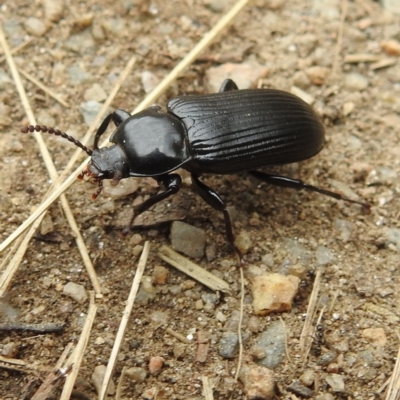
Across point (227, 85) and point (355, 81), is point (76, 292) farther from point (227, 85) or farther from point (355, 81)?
point (355, 81)

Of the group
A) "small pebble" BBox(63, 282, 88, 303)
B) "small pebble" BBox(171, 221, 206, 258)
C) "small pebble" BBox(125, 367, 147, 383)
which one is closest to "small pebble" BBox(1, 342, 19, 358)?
"small pebble" BBox(63, 282, 88, 303)

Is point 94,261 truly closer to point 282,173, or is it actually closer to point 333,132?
point 282,173

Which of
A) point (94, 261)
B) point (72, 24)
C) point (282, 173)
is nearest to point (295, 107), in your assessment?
point (282, 173)

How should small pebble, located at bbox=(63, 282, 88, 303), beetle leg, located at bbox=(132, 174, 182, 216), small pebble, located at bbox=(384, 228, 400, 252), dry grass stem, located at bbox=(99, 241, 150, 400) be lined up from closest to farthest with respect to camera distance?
dry grass stem, located at bbox=(99, 241, 150, 400) → small pebble, located at bbox=(63, 282, 88, 303) → beetle leg, located at bbox=(132, 174, 182, 216) → small pebble, located at bbox=(384, 228, 400, 252)

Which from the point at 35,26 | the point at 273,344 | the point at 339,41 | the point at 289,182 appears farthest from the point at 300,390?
the point at 35,26

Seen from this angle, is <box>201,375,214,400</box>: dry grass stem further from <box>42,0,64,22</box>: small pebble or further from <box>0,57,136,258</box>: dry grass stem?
<box>42,0,64,22</box>: small pebble
